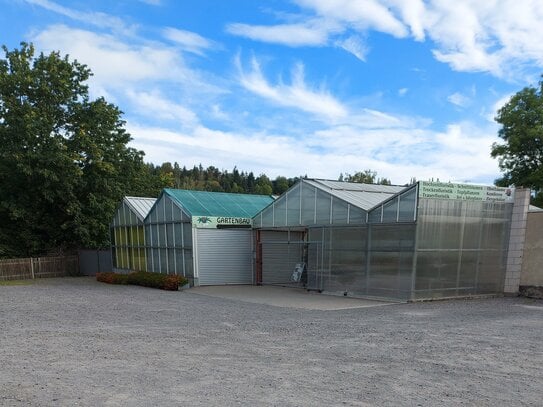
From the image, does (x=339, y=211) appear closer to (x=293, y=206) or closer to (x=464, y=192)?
(x=293, y=206)

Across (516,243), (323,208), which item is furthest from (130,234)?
(516,243)

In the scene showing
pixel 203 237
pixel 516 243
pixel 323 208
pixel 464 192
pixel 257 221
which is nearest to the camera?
pixel 464 192

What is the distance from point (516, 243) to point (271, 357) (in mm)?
12980

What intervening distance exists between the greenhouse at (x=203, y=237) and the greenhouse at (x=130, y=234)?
Result: 1966 millimetres

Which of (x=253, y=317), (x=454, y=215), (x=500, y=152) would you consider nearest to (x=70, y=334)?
(x=253, y=317)

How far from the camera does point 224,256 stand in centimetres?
2162

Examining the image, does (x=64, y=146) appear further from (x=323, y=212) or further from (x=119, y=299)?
(x=323, y=212)

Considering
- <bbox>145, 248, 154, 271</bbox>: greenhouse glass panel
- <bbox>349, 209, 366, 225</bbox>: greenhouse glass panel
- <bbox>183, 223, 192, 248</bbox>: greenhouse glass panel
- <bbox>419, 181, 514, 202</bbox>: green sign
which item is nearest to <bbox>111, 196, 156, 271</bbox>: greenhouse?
<bbox>145, 248, 154, 271</bbox>: greenhouse glass panel

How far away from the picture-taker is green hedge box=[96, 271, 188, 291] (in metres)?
19.7

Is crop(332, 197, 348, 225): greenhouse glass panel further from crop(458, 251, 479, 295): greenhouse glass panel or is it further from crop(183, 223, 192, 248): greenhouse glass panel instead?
crop(183, 223, 192, 248): greenhouse glass panel

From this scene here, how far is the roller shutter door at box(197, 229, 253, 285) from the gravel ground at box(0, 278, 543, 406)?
8.01m

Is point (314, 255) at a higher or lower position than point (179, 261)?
higher

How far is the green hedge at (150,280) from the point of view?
19734 mm

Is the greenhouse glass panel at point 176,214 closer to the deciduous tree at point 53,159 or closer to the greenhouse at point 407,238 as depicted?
the greenhouse at point 407,238
